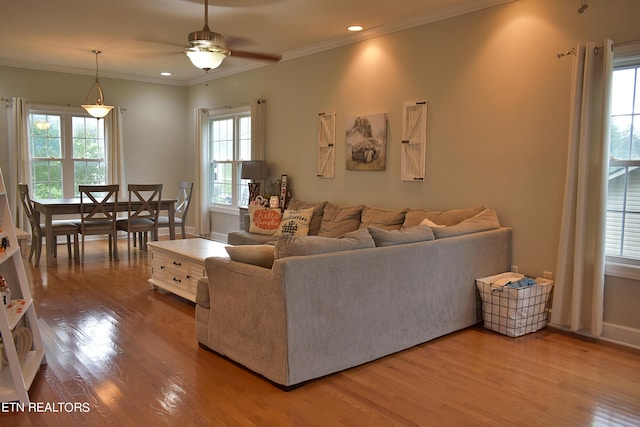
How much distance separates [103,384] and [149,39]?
434 centimetres

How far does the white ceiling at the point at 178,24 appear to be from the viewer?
4547 mm

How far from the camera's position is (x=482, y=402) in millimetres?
2738

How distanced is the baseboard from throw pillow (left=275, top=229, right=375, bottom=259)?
2.02m

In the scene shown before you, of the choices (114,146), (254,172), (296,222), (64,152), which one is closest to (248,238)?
(296,222)

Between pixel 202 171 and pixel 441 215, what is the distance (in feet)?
16.1

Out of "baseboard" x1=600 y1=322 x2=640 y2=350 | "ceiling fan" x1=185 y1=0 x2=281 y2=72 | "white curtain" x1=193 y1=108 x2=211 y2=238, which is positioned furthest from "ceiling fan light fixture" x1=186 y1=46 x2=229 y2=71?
"white curtain" x1=193 y1=108 x2=211 y2=238

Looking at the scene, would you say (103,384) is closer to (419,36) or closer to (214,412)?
(214,412)

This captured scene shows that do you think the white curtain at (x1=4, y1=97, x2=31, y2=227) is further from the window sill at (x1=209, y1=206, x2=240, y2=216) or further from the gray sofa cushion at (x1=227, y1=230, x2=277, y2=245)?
the gray sofa cushion at (x1=227, y1=230, x2=277, y2=245)

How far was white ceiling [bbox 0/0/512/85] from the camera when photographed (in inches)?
179

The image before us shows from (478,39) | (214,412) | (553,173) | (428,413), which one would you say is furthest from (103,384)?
(478,39)

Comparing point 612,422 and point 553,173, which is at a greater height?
point 553,173

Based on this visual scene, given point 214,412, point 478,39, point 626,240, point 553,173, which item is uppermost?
point 478,39

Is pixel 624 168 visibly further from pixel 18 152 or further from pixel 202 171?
pixel 18 152

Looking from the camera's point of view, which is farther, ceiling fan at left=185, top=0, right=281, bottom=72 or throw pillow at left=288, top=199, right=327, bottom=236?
throw pillow at left=288, top=199, right=327, bottom=236
